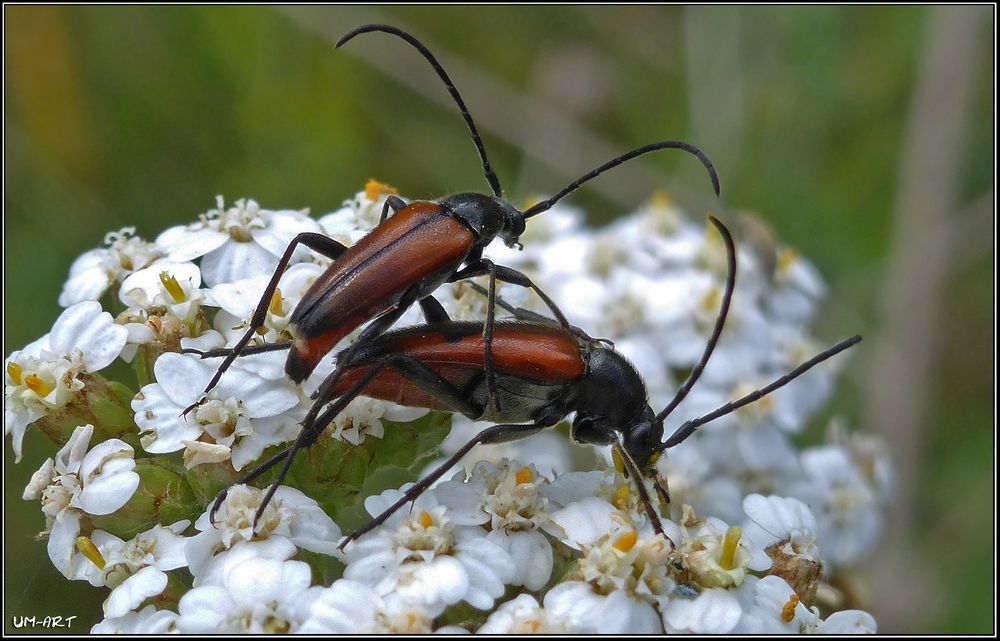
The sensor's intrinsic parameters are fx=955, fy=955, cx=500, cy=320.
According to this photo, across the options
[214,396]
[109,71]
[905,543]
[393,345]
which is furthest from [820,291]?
[109,71]

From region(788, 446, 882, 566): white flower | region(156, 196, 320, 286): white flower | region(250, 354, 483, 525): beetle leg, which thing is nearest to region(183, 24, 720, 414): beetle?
region(250, 354, 483, 525): beetle leg

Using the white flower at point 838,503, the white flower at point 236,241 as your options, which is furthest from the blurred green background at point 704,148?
the white flower at point 236,241

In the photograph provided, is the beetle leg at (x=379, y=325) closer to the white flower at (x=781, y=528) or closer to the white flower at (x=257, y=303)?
the white flower at (x=257, y=303)

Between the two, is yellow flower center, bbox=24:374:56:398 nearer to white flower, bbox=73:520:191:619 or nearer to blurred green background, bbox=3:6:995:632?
white flower, bbox=73:520:191:619

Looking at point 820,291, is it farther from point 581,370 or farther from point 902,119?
point 581,370

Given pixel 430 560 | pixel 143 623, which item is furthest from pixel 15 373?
pixel 430 560

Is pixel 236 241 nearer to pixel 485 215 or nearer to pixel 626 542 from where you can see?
pixel 485 215
